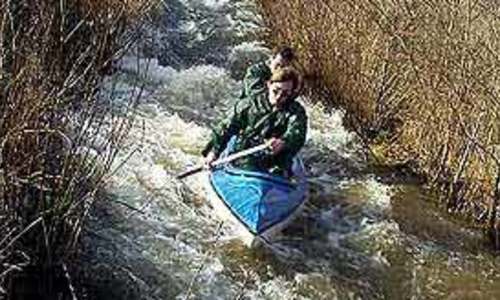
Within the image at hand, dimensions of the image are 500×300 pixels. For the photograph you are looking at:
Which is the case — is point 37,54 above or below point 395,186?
above

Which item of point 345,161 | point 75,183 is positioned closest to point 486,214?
point 345,161

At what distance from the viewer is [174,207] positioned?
714cm

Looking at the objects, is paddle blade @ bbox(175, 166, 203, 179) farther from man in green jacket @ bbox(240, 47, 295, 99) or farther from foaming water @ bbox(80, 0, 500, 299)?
man in green jacket @ bbox(240, 47, 295, 99)

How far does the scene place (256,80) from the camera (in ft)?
25.2

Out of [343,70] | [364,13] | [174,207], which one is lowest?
[174,207]

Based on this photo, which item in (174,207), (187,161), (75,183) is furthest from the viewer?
(187,161)

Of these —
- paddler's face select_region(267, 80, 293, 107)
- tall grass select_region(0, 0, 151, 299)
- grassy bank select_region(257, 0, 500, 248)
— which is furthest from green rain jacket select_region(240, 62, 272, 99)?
tall grass select_region(0, 0, 151, 299)

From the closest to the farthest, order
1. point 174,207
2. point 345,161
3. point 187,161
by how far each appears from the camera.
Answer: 1. point 174,207
2. point 187,161
3. point 345,161

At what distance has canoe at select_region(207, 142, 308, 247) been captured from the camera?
21.9 feet

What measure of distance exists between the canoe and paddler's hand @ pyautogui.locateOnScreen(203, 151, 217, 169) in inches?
2.1

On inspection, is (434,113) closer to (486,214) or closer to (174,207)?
(486,214)

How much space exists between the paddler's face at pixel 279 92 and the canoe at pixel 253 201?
1.88ft

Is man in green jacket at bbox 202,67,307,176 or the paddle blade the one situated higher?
man in green jacket at bbox 202,67,307,176

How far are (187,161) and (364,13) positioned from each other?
2.10 meters
